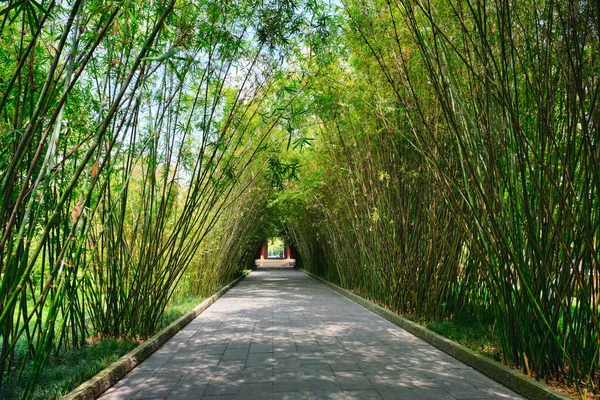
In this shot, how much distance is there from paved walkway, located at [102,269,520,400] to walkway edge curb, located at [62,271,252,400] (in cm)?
6

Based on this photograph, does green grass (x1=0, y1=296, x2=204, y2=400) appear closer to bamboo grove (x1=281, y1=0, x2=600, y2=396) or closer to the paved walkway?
the paved walkway

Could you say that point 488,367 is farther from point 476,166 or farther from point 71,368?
point 71,368

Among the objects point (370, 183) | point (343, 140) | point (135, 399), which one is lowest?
point (135, 399)

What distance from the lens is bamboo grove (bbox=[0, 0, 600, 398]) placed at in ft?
8.09

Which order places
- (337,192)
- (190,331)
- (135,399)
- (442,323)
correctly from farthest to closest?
(337,192), (190,331), (442,323), (135,399)

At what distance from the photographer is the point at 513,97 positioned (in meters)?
3.09

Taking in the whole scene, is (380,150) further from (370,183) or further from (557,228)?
(557,228)

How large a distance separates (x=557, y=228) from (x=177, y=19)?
2.97 metres

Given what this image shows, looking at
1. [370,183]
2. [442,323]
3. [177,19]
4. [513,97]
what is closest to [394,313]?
[442,323]

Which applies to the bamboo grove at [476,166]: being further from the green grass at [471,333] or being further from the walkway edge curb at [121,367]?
the walkway edge curb at [121,367]

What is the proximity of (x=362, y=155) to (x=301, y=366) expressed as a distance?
3588 millimetres

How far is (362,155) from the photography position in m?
6.39

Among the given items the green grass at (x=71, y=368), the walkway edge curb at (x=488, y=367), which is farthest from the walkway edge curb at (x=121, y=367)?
the walkway edge curb at (x=488, y=367)

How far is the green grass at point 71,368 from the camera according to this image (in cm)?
256
